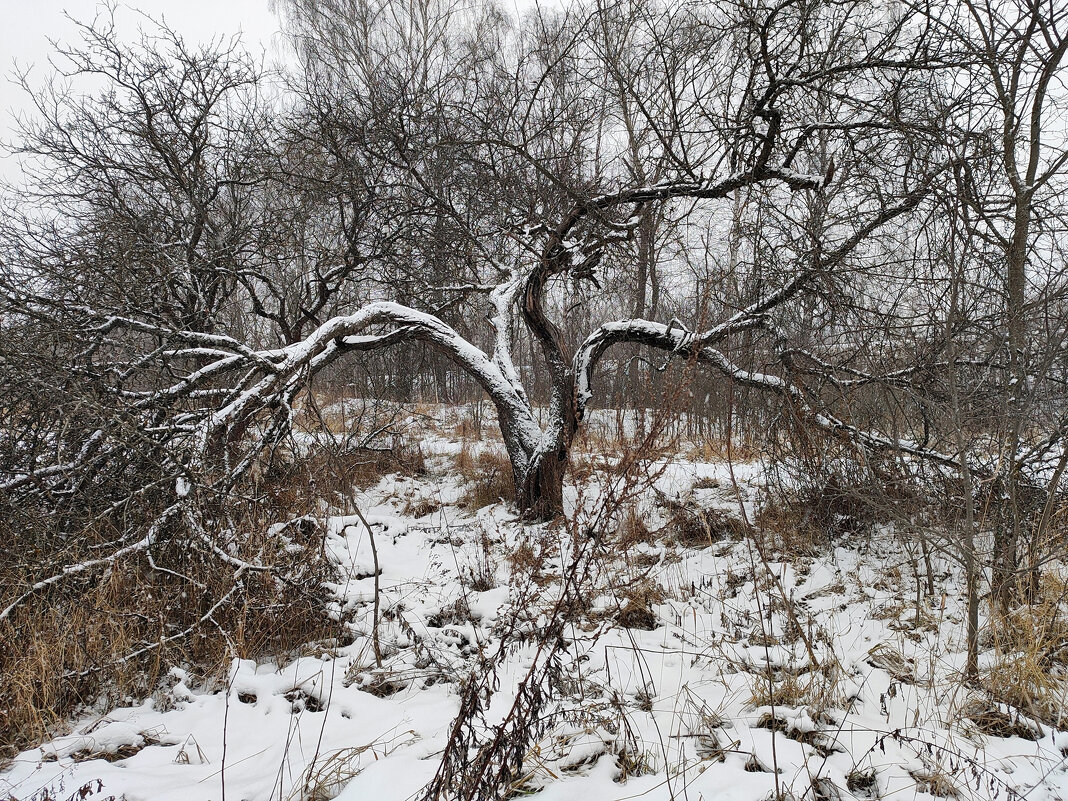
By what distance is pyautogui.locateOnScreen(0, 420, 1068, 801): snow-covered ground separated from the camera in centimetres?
190

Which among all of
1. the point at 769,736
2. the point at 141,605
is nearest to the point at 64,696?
the point at 141,605

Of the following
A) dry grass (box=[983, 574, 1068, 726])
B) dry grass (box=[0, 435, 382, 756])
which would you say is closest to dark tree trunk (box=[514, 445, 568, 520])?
dry grass (box=[0, 435, 382, 756])

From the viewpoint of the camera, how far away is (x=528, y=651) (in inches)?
117

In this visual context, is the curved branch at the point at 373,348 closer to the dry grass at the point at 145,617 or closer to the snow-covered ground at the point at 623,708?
the dry grass at the point at 145,617

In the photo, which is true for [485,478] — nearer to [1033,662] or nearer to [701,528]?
[701,528]

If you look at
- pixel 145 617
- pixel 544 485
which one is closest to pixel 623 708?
pixel 145 617

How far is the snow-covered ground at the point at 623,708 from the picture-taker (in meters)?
1.90

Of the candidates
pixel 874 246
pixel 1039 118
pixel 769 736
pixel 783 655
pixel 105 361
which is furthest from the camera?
pixel 874 246

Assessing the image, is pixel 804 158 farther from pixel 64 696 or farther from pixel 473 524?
pixel 64 696

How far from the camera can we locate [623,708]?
7.64 feet

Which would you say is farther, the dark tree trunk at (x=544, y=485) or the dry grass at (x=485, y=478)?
the dry grass at (x=485, y=478)

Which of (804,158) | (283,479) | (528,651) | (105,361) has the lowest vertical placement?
(528,651)

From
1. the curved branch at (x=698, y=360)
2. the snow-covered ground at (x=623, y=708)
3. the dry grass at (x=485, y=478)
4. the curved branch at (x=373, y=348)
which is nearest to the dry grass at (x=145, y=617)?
the snow-covered ground at (x=623, y=708)

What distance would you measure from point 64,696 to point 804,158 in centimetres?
680
